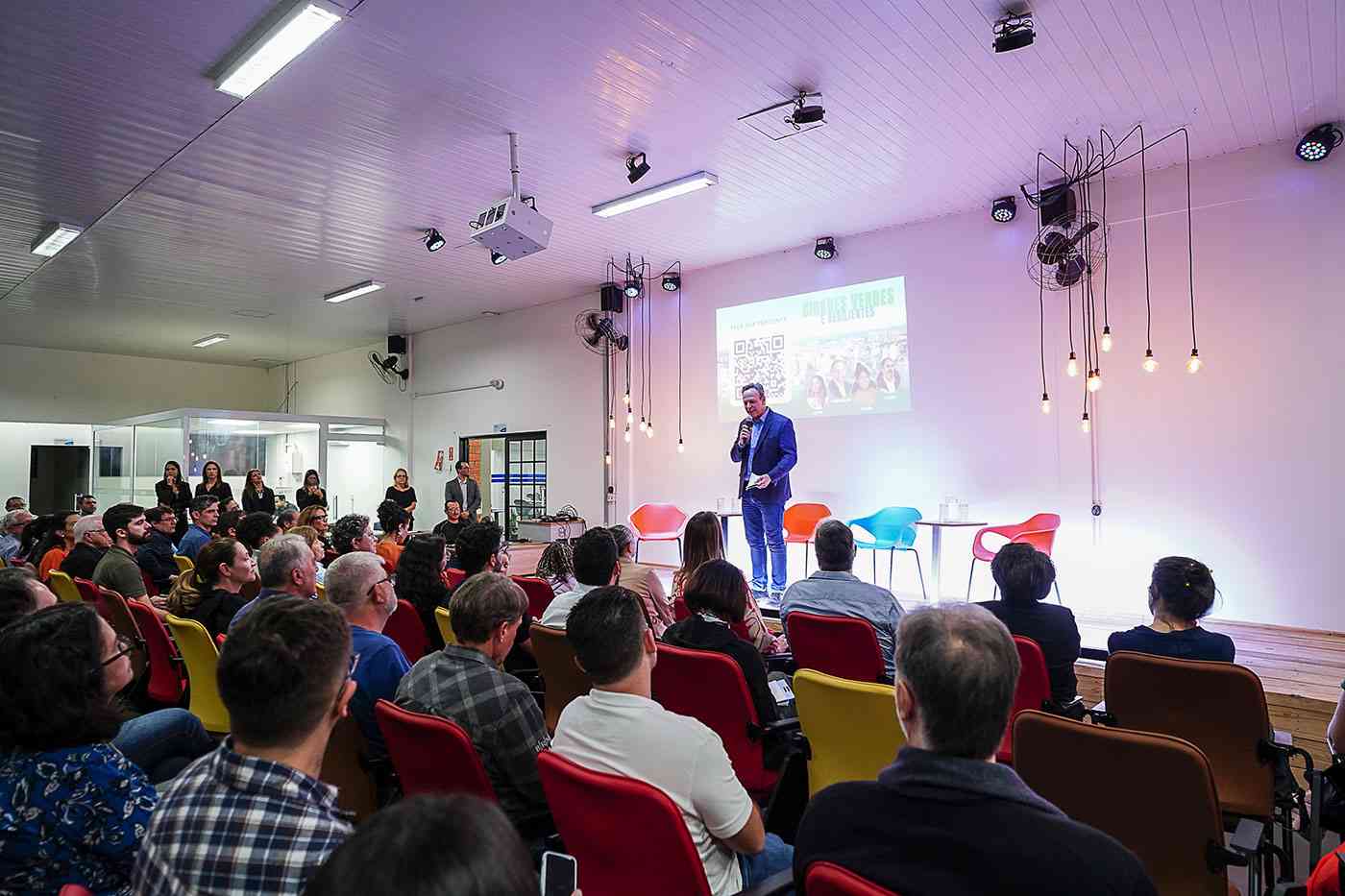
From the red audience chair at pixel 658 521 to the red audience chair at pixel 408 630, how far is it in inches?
202

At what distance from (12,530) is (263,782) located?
831 cm

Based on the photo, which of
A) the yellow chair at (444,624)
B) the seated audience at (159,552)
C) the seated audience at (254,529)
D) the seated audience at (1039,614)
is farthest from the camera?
the seated audience at (159,552)

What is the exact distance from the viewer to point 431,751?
1.82 meters

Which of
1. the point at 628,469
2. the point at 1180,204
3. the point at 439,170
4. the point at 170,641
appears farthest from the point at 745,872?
the point at 628,469

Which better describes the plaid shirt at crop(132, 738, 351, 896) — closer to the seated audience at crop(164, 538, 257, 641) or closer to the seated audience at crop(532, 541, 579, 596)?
the seated audience at crop(164, 538, 257, 641)

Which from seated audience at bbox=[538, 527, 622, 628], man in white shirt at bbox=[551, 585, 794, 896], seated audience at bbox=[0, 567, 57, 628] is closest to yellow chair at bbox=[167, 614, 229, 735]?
seated audience at bbox=[0, 567, 57, 628]

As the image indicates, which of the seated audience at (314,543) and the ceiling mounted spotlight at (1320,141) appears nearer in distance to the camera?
the seated audience at (314,543)

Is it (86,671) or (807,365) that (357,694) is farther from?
(807,365)

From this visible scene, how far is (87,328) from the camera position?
11859 millimetres

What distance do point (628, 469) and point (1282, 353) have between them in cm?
681

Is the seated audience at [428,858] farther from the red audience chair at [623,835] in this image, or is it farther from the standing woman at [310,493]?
the standing woman at [310,493]

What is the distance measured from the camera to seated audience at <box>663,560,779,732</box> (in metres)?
2.52

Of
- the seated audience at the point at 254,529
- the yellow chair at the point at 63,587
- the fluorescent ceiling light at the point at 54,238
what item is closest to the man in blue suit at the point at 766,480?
the seated audience at the point at 254,529

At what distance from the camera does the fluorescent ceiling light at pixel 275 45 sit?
3904 mm
